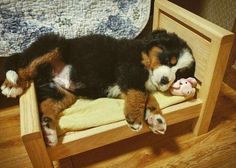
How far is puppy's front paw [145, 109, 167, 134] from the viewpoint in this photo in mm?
927

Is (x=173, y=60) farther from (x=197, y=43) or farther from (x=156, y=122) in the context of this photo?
(x=156, y=122)

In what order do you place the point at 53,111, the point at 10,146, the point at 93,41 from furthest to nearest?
the point at 10,146, the point at 93,41, the point at 53,111

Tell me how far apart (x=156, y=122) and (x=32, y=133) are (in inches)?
17.0

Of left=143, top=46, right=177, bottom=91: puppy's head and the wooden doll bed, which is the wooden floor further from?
left=143, top=46, right=177, bottom=91: puppy's head

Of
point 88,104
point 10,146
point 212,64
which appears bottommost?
point 10,146

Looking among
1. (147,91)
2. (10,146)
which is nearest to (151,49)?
(147,91)

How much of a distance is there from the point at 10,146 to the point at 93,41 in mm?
625

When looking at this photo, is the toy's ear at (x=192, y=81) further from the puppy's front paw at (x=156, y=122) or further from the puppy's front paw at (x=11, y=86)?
the puppy's front paw at (x=11, y=86)

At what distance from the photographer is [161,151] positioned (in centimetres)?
110

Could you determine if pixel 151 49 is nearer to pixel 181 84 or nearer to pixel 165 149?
pixel 181 84

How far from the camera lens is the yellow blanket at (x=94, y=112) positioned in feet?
3.06

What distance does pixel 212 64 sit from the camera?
97cm

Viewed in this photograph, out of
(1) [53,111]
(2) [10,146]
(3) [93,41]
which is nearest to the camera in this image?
(1) [53,111]

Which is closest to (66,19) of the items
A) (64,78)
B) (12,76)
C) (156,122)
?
(64,78)
